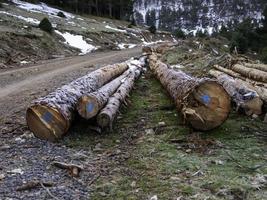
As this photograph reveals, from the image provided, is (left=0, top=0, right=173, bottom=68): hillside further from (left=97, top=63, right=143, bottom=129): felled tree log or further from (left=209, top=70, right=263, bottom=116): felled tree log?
(left=209, top=70, right=263, bottom=116): felled tree log

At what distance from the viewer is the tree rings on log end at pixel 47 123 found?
794cm

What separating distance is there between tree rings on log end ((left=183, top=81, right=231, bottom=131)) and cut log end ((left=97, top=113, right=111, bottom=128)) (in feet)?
5.04

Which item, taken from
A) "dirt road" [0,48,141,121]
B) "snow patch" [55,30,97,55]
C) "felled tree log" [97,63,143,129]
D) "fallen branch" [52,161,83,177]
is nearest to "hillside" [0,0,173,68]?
"snow patch" [55,30,97,55]

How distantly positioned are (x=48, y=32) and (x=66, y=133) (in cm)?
2520

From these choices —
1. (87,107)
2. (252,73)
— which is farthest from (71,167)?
(252,73)

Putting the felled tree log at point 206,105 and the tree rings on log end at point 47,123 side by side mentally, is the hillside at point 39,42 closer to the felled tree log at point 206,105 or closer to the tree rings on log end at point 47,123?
the tree rings on log end at point 47,123

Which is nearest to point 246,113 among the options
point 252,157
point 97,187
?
point 252,157

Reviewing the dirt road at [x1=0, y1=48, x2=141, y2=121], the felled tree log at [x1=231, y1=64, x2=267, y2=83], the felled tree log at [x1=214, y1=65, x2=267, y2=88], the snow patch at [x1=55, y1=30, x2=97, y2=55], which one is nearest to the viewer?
the dirt road at [x1=0, y1=48, x2=141, y2=121]

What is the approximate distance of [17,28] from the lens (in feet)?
97.1

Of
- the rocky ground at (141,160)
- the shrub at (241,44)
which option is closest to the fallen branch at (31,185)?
the rocky ground at (141,160)

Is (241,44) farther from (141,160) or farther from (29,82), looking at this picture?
(141,160)

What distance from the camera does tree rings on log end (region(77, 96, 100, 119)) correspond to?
8.31 m

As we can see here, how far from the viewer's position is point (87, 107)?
328 inches

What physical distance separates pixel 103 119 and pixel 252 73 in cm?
791
